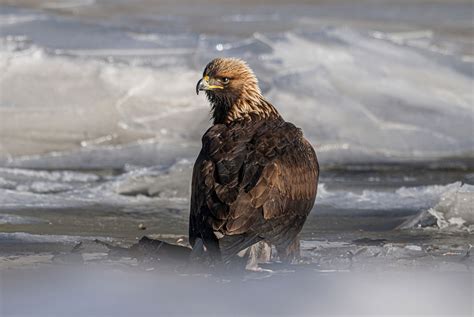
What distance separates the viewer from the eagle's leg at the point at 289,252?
568 centimetres

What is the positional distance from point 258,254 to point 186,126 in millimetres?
4951

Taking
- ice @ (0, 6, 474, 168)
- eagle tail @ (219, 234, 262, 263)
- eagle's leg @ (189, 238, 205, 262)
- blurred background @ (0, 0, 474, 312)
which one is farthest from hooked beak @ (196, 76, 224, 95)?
ice @ (0, 6, 474, 168)

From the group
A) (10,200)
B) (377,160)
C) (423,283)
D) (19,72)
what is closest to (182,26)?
(19,72)

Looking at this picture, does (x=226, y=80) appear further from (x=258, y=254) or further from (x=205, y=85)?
(x=258, y=254)

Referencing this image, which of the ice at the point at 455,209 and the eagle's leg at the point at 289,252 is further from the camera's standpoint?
the ice at the point at 455,209

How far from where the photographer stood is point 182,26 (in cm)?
1492

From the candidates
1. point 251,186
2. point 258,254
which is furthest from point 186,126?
point 251,186

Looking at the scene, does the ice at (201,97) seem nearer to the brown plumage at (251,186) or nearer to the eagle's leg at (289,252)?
the brown plumage at (251,186)

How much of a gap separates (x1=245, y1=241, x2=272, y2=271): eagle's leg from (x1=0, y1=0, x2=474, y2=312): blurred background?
0.62 m

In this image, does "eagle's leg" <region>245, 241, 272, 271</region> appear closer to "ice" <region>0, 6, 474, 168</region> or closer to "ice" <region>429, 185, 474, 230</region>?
"ice" <region>429, 185, 474, 230</region>

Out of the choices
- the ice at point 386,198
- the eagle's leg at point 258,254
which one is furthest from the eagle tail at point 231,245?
the ice at point 386,198

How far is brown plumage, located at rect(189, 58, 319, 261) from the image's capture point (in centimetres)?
528

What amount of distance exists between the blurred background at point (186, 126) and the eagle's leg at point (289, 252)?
418 millimetres

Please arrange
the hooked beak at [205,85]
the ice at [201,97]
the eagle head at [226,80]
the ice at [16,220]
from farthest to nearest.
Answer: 1. the ice at [201,97]
2. the ice at [16,220]
3. the eagle head at [226,80]
4. the hooked beak at [205,85]
